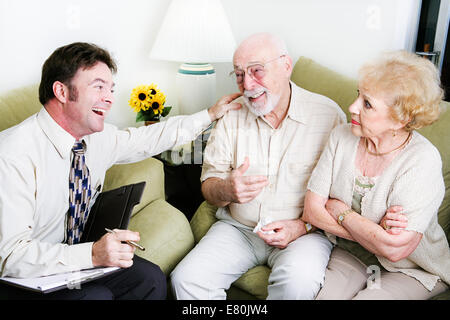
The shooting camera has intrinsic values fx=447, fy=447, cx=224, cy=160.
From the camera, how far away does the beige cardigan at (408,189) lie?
134cm

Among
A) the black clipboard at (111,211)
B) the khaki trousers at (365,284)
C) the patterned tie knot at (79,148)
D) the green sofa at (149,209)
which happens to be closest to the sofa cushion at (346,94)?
the khaki trousers at (365,284)

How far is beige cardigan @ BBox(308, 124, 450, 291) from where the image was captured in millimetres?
1336

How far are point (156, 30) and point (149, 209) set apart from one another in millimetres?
1149

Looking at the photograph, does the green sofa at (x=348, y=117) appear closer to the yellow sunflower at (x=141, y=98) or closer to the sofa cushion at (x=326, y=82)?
the sofa cushion at (x=326, y=82)

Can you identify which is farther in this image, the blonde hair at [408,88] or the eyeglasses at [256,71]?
the eyeglasses at [256,71]

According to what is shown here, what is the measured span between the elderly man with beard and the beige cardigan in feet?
0.51

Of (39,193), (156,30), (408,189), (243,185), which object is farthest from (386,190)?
(156,30)

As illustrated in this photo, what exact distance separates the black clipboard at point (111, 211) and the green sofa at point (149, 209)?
Answer: 22 centimetres

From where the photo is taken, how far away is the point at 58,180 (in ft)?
4.59

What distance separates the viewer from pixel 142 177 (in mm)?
1875

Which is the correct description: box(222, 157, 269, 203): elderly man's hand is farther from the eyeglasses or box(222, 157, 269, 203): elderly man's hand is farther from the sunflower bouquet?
the sunflower bouquet

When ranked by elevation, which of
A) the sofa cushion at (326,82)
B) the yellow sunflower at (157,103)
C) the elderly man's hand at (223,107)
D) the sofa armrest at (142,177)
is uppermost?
the sofa cushion at (326,82)
